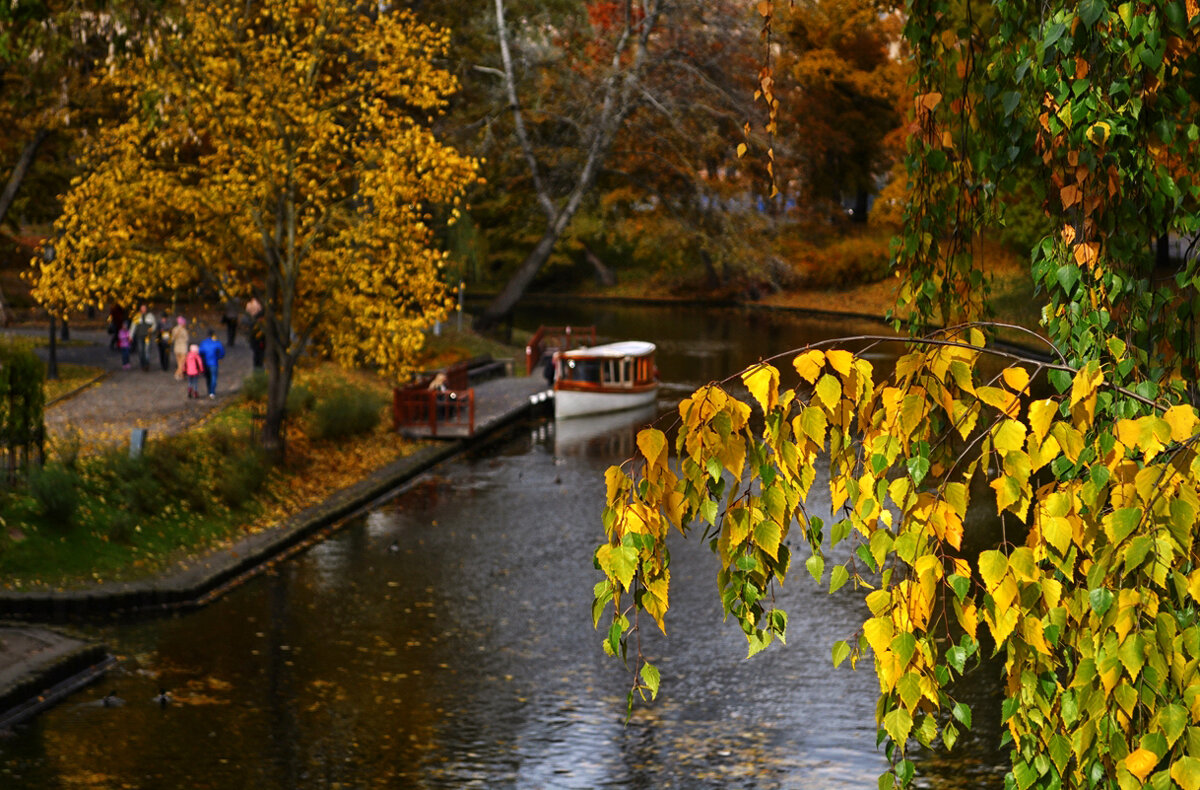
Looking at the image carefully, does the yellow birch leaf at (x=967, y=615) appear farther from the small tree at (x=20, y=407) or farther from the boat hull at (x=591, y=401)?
the boat hull at (x=591, y=401)

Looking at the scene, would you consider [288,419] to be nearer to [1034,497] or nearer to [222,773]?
[222,773]

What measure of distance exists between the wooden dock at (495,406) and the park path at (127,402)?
4.38 metres

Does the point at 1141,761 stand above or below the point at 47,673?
above

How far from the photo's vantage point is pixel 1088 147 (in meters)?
5.96

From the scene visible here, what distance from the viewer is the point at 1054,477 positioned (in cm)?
483

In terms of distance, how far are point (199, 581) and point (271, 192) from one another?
8710 mm

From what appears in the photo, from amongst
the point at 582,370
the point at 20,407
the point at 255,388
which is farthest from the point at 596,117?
the point at 20,407

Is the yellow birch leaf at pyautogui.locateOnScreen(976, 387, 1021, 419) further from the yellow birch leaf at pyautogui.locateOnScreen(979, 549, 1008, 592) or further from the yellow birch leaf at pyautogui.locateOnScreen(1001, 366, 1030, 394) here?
the yellow birch leaf at pyautogui.locateOnScreen(979, 549, 1008, 592)

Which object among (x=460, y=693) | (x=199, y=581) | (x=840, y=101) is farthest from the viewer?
(x=840, y=101)

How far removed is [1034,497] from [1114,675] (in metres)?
0.74

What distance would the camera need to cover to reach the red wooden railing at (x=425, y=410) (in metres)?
34.0

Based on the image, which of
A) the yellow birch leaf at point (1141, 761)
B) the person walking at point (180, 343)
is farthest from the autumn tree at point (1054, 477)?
the person walking at point (180, 343)

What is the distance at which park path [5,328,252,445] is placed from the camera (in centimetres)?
3053

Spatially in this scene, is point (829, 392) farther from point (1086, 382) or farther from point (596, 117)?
point (596, 117)
